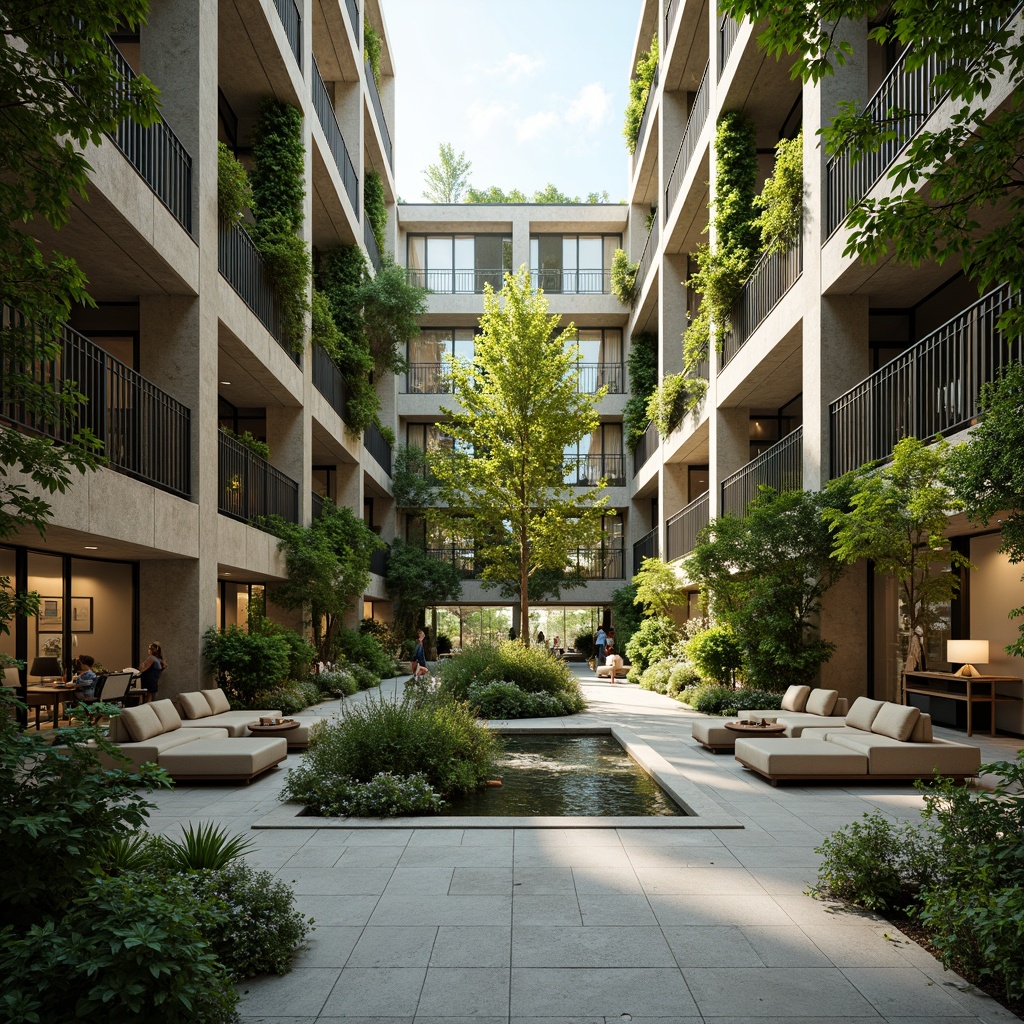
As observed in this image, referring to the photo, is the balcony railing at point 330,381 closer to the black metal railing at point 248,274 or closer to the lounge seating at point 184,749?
the black metal railing at point 248,274

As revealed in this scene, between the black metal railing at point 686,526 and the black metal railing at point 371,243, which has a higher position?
the black metal railing at point 371,243

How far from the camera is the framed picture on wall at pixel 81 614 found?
44.3 ft

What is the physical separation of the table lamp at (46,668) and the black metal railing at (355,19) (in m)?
20.6

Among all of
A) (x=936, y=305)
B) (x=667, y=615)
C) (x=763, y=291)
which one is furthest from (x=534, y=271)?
(x=936, y=305)

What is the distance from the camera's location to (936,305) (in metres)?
15.1

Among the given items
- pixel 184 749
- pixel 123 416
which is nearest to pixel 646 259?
pixel 123 416

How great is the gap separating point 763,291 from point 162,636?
13130mm

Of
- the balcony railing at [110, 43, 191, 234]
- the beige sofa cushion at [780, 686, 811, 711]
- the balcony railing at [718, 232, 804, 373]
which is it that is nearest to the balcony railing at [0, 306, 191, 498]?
the balcony railing at [110, 43, 191, 234]

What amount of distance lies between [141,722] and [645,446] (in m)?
24.3

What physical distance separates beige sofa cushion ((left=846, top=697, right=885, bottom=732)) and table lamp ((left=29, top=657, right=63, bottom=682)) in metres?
11.2

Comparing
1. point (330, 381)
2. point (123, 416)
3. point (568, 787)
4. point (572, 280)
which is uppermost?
point (572, 280)

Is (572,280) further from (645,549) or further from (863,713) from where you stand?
(863,713)

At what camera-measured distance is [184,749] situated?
1002cm

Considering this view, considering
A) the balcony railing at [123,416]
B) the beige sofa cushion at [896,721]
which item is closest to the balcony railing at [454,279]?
the balcony railing at [123,416]
